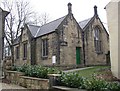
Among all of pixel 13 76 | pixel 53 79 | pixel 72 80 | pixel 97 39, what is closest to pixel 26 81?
pixel 13 76

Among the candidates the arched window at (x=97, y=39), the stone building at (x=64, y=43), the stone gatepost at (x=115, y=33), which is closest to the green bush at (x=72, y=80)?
the stone gatepost at (x=115, y=33)

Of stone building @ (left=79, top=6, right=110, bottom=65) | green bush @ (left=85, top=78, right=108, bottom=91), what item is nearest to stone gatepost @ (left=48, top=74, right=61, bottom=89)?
green bush @ (left=85, top=78, right=108, bottom=91)

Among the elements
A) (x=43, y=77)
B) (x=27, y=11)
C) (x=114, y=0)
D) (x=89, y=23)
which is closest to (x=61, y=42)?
(x=89, y=23)

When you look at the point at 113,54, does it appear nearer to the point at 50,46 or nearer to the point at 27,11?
the point at 50,46

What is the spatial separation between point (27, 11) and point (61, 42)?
23.0 metres

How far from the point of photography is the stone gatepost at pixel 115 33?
1176 cm

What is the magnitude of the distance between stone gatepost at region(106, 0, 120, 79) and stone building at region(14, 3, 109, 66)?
11044 mm

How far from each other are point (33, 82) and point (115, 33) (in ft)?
19.2

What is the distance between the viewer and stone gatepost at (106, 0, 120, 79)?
11758 mm

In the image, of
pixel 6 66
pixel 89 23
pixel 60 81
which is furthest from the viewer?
pixel 89 23

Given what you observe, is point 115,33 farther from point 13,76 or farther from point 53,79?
point 13,76

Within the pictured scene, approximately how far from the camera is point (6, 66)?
47.8ft

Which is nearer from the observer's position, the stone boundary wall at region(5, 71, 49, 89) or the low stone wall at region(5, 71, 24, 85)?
the stone boundary wall at region(5, 71, 49, 89)

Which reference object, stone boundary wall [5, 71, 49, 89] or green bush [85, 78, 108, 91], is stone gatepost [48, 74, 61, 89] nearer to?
stone boundary wall [5, 71, 49, 89]
